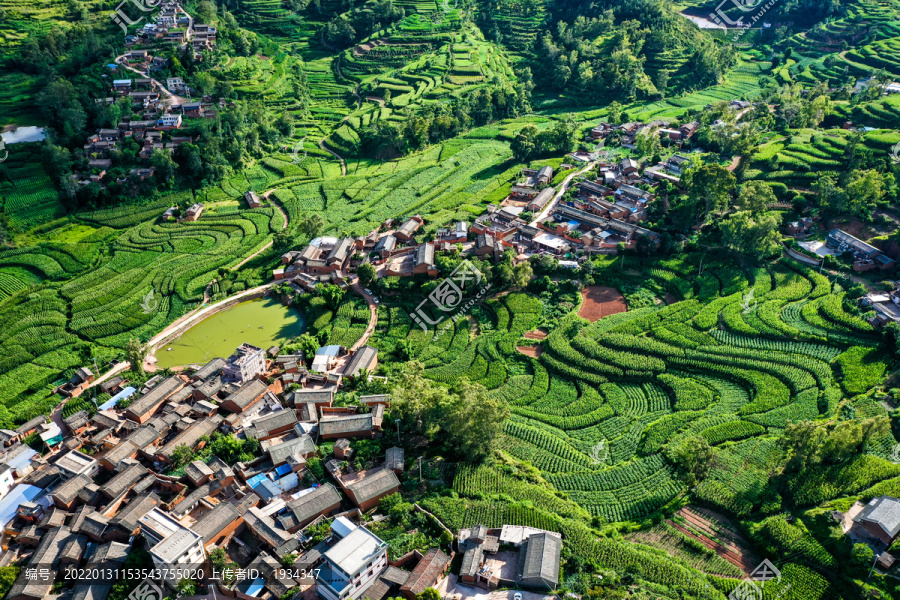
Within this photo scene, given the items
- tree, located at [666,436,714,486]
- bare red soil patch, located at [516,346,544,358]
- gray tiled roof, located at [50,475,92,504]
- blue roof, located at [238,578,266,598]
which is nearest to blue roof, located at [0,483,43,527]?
gray tiled roof, located at [50,475,92,504]

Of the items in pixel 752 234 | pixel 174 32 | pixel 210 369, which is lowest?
pixel 210 369

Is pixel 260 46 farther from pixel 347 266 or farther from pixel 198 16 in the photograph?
pixel 347 266

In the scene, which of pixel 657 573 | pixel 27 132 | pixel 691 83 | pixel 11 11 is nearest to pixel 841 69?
pixel 691 83

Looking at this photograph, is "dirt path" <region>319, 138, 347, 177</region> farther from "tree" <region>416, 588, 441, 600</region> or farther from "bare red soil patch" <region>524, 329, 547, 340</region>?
"tree" <region>416, 588, 441, 600</region>

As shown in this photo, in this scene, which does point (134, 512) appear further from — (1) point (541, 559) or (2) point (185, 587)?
(1) point (541, 559)

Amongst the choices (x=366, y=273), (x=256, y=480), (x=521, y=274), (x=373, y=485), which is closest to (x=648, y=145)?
(x=521, y=274)
